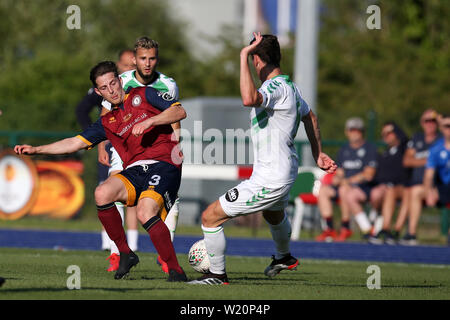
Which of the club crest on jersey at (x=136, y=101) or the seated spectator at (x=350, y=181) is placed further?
the seated spectator at (x=350, y=181)

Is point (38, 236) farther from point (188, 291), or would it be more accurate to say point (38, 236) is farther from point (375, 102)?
point (375, 102)

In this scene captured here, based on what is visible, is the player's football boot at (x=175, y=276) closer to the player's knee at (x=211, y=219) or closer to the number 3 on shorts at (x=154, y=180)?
the player's knee at (x=211, y=219)

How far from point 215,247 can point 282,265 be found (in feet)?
3.57

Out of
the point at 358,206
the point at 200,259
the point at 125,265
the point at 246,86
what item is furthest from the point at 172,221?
the point at 358,206

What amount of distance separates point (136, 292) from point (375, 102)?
24.6m

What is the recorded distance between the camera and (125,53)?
36.5 feet

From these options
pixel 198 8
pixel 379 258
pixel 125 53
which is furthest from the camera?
pixel 198 8

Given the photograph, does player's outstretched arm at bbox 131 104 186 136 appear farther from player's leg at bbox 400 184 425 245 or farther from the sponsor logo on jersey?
player's leg at bbox 400 184 425 245

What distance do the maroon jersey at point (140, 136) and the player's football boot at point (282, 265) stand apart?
141cm

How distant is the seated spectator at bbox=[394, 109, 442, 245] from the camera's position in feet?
52.6

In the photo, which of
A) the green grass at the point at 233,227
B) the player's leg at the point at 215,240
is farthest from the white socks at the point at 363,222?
the player's leg at the point at 215,240

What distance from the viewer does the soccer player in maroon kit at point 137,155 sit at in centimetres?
781

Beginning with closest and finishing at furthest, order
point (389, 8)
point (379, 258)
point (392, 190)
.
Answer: point (379, 258) < point (392, 190) < point (389, 8)
